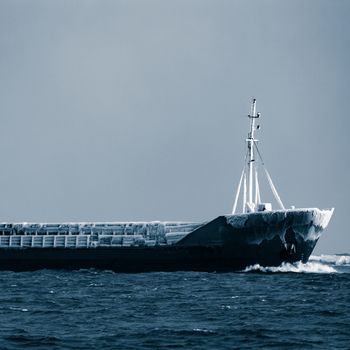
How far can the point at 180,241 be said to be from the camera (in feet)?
232

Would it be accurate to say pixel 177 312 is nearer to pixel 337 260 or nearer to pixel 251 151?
pixel 251 151

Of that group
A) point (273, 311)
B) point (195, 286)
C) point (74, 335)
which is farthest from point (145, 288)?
point (74, 335)

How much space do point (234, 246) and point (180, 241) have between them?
16.7 ft

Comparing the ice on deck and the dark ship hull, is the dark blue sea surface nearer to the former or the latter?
the dark ship hull

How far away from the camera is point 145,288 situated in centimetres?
5441

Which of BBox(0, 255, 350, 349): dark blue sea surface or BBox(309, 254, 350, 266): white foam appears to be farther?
BBox(309, 254, 350, 266): white foam

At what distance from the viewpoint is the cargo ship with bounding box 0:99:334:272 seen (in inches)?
2692

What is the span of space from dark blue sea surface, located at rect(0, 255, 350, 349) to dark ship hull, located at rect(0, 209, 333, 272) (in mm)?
5311

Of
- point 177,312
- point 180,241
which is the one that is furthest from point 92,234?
point 177,312

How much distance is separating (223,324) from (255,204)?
36.6m

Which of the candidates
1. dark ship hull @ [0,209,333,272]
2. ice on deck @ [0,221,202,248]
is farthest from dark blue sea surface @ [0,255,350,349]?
ice on deck @ [0,221,202,248]

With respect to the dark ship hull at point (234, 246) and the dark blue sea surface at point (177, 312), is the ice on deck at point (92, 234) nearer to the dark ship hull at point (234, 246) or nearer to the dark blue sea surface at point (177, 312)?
the dark ship hull at point (234, 246)

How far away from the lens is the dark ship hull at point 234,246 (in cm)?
6819

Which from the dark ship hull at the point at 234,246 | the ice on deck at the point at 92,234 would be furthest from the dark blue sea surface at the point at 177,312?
the ice on deck at the point at 92,234
